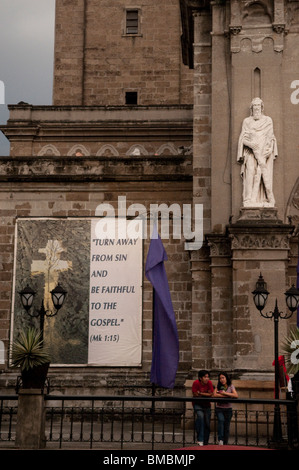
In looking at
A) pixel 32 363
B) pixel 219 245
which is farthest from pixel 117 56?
pixel 32 363

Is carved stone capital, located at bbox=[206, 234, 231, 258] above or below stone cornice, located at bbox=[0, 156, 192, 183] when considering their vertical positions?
below

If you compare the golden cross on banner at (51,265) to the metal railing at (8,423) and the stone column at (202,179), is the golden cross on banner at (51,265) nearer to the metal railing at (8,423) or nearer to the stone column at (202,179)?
the metal railing at (8,423)

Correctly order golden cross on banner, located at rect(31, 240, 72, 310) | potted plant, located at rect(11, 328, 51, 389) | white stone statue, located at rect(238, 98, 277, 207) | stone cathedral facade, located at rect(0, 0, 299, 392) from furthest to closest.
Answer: golden cross on banner, located at rect(31, 240, 72, 310), white stone statue, located at rect(238, 98, 277, 207), stone cathedral facade, located at rect(0, 0, 299, 392), potted plant, located at rect(11, 328, 51, 389)

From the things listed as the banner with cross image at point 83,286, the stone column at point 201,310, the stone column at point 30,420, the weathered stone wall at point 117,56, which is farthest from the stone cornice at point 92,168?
the weathered stone wall at point 117,56

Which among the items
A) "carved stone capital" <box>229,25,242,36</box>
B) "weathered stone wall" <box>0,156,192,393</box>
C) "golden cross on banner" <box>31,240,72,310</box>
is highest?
"carved stone capital" <box>229,25,242,36</box>

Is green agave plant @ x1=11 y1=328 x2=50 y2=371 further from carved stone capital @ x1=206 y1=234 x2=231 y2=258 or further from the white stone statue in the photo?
the white stone statue

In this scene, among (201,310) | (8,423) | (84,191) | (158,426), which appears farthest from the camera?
(84,191)

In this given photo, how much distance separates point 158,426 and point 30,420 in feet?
23.0

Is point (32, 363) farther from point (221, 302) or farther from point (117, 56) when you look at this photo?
point (117, 56)

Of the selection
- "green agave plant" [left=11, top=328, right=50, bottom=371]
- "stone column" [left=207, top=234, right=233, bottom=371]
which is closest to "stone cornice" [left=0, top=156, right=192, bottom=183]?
"stone column" [left=207, top=234, right=233, bottom=371]

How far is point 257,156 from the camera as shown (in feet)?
76.7

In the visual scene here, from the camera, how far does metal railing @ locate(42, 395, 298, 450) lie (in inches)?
634

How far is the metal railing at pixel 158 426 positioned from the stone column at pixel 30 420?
0.88 feet

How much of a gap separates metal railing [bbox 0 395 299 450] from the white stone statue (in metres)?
5.76
